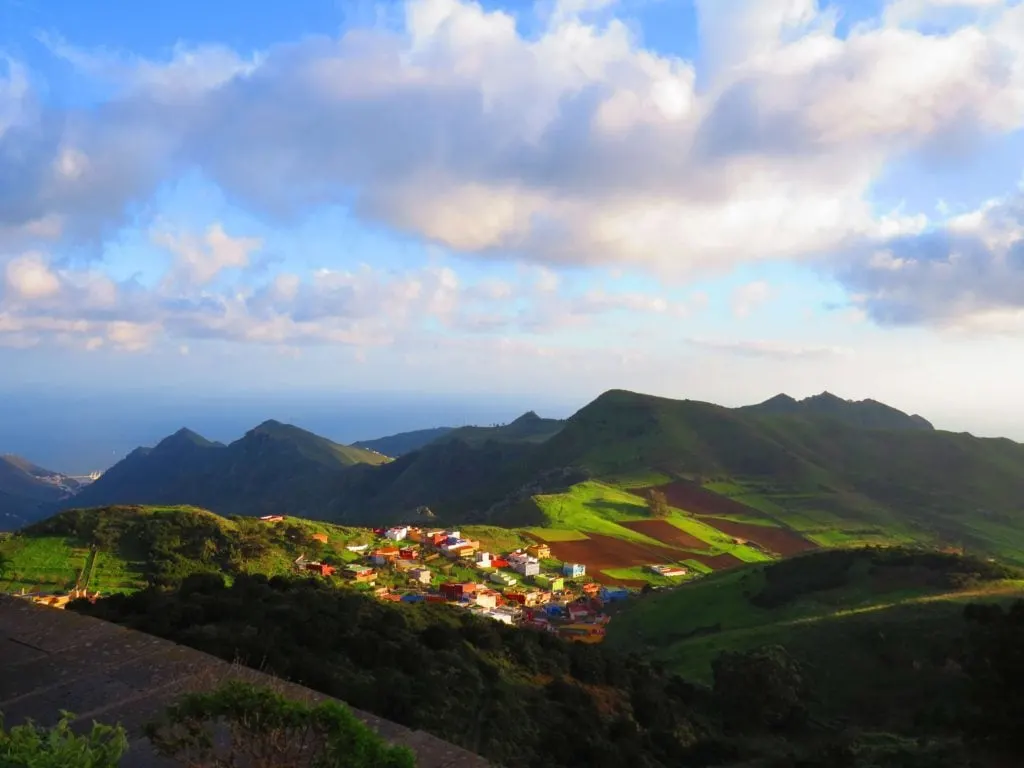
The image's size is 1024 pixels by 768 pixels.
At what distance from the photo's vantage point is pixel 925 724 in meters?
24.1

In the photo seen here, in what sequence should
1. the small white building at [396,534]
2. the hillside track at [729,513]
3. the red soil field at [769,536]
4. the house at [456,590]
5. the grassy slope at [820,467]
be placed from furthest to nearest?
the grassy slope at [820,467]
the hillside track at [729,513]
the red soil field at [769,536]
the small white building at [396,534]
the house at [456,590]

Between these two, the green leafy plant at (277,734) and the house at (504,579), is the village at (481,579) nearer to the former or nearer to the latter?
the house at (504,579)

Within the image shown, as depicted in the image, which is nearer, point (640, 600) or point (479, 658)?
point (479, 658)

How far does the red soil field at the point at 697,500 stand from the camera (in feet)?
340

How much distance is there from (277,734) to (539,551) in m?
70.2

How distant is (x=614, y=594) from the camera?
202 feet

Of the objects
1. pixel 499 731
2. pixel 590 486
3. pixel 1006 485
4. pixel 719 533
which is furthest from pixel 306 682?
pixel 1006 485

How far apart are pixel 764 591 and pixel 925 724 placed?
24.4 metres

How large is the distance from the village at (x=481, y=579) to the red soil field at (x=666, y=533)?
1624 centimetres

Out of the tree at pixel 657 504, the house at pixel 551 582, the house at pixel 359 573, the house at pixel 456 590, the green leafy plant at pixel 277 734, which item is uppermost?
the green leafy plant at pixel 277 734

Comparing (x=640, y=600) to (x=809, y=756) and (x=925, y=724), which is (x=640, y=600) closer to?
(x=925, y=724)

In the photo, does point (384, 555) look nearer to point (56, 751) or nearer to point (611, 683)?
point (611, 683)

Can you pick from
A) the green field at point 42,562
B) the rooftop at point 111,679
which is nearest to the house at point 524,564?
the green field at point 42,562

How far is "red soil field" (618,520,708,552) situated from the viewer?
83.4 meters
